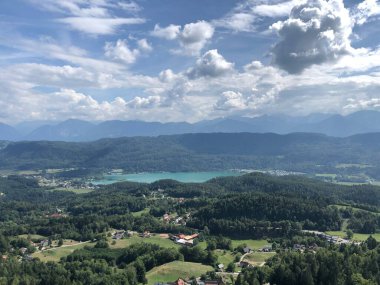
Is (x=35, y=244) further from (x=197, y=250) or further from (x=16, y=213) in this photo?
(x=16, y=213)

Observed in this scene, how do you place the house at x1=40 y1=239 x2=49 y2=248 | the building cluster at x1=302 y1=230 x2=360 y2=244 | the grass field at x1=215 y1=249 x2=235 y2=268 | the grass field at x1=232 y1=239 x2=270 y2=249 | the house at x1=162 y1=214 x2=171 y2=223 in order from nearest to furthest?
the grass field at x1=215 y1=249 x2=235 y2=268 → the house at x1=40 y1=239 x2=49 y2=248 → the grass field at x1=232 y1=239 x2=270 y2=249 → the building cluster at x1=302 y1=230 x2=360 y2=244 → the house at x1=162 y1=214 x2=171 y2=223

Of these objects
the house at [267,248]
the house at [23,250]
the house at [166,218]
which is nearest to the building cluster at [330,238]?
the house at [267,248]

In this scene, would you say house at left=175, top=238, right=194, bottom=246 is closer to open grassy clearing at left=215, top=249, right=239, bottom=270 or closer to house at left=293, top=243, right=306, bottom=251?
open grassy clearing at left=215, top=249, right=239, bottom=270

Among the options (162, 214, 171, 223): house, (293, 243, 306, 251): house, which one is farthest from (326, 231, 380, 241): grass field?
(162, 214, 171, 223): house

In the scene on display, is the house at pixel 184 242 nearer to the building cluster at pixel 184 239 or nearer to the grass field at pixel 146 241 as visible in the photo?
the building cluster at pixel 184 239

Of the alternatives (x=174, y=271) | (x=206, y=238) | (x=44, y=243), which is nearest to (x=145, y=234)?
(x=206, y=238)

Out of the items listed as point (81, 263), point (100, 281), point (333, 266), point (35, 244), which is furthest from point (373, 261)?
point (35, 244)
